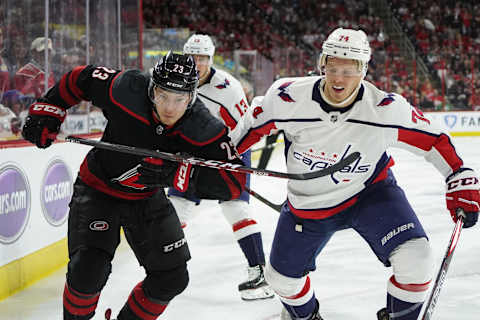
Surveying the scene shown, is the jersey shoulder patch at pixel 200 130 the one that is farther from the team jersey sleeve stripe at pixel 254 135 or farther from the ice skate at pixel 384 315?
the ice skate at pixel 384 315

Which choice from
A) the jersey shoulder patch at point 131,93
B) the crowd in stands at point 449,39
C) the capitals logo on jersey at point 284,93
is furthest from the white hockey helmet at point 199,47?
the crowd in stands at point 449,39

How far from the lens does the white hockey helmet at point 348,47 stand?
7.47 ft

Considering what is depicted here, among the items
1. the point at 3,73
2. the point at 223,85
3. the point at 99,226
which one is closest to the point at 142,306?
the point at 99,226

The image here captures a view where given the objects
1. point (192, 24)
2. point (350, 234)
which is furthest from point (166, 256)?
point (192, 24)

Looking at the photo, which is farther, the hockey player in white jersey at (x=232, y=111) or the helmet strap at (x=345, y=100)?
the hockey player in white jersey at (x=232, y=111)

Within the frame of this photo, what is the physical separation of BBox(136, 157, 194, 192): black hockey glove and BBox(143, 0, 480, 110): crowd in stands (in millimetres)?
10721

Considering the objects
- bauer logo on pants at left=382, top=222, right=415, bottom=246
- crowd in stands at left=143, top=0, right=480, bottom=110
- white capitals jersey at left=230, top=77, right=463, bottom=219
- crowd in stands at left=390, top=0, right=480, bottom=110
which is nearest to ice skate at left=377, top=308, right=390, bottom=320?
bauer logo on pants at left=382, top=222, right=415, bottom=246

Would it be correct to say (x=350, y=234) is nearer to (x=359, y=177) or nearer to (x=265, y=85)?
(x=359, y=177)

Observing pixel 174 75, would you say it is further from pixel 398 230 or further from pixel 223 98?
pixel 223 98

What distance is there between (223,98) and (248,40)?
39.5ft

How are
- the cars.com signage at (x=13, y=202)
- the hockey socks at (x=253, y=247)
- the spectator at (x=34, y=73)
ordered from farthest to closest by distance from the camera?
the spectator at (x=34, y=73) → the hockey socks at (x=253, y=247) → the cars.com signage at (x=13, y=202)

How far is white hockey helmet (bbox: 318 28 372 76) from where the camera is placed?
2.28 m

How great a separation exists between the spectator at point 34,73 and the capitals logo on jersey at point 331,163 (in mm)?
2224

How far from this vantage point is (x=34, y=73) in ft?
13.6
